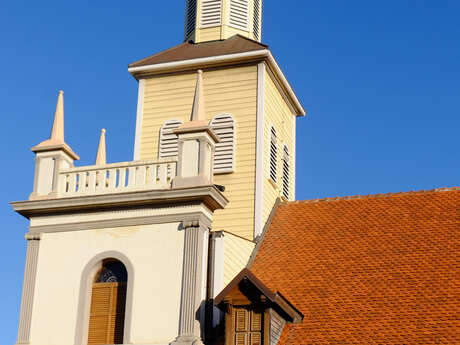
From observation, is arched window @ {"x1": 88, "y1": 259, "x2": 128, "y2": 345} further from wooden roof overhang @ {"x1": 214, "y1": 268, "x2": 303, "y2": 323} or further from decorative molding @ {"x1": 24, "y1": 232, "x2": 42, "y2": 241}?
wooden roof overhang @ {"x1": 214, "y1": 268, "x2": 303, "y2": 323}

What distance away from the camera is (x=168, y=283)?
73.3 feet

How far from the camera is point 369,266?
23266 millimetres

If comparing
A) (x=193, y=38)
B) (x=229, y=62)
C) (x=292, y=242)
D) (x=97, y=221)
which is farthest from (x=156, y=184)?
(x=193, y=38)

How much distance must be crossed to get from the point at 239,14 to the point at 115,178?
990cm

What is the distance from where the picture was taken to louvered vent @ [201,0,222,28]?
31.0 meters

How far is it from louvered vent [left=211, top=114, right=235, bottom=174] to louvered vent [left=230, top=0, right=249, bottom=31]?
13.8 feet

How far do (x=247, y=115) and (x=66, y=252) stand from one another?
7.87 meters

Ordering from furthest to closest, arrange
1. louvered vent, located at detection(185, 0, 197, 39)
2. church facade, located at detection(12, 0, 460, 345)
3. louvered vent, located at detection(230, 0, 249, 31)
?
louvered vent, located at detection(185, 0, 197, 39)
louvered vent, located at detection(230, 0, 249, 31)
church facade, located at detection(12, 0, 460, 345)

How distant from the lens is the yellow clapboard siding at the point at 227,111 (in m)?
26.9

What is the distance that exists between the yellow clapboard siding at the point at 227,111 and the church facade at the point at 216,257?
75mm

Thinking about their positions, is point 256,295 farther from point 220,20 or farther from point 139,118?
point 220,20

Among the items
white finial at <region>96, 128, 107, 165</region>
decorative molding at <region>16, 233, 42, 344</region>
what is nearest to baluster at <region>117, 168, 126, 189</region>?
decorative molding at <region>16, 233, 42, 344</region>

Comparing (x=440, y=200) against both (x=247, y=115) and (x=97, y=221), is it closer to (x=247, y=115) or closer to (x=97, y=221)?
(x=247, y=115)

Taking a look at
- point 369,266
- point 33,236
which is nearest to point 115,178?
point 33,236
